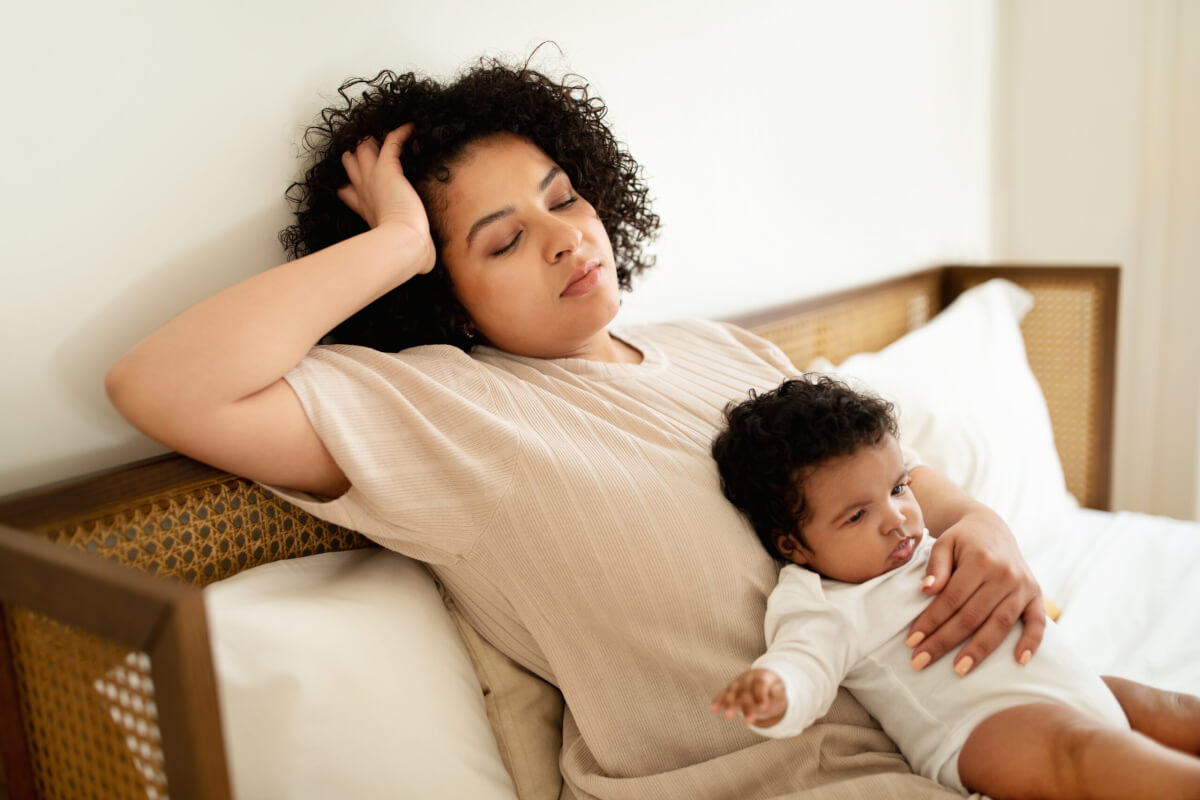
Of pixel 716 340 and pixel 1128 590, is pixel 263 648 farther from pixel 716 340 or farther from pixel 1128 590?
pixel 1128 590

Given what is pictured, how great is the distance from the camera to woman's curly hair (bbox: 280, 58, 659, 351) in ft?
3.73

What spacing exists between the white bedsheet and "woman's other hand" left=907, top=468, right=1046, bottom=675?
0.43m

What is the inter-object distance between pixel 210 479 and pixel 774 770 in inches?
26.3

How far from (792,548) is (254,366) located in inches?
24.2

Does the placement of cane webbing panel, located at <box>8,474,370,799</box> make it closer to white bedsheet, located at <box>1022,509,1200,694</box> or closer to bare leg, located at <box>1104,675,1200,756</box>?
bare leg, located at <box>1104,675,1200,756</box>

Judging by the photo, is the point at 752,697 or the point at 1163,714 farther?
the point at 1163,714

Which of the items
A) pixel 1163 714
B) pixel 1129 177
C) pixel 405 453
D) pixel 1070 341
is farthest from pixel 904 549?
pixel 1129 177

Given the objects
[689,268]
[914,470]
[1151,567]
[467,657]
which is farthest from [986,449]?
[467,657]

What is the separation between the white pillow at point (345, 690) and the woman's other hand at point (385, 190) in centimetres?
39

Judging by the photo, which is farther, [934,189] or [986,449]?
[934,189]

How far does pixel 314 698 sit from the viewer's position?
0.86 metres

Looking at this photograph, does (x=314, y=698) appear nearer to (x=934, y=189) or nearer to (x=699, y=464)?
(x=699, y=464)

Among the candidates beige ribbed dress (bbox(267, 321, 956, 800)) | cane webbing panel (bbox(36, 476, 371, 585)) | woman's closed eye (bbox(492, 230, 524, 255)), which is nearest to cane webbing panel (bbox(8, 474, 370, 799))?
cane webbing panel (bbox(36, 476, 371, 585))

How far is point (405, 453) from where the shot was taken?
952 millimetres
